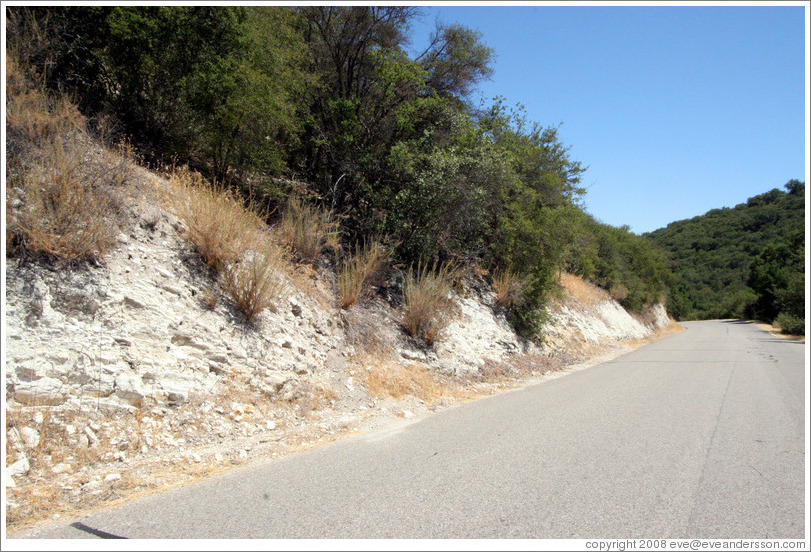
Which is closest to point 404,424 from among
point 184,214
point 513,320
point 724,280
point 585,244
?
point 184,214

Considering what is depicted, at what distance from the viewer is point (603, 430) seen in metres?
6.02

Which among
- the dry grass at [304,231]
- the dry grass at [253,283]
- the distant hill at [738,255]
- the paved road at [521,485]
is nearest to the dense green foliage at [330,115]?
the dry grass at [304,231]

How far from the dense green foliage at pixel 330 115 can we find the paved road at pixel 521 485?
6063mm

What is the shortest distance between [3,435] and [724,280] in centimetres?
9246

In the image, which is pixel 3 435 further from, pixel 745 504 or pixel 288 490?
pixel 745 504

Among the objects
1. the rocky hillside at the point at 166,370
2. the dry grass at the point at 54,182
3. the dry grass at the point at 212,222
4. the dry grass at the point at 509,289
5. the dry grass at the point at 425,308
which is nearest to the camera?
the rocky hillside at the point at 166,370

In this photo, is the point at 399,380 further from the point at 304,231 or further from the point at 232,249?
the point at 304,231

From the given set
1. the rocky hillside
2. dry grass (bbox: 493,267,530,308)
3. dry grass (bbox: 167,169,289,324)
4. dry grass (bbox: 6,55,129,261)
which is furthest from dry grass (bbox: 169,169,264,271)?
dry grass (bbox: 493,267,530,308)

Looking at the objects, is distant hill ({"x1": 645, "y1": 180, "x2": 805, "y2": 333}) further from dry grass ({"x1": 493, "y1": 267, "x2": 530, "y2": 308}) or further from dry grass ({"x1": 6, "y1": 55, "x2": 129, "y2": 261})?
Result: dry grass ({"x1": 6, "y1": 55, "x2": 129, "y2": 261})

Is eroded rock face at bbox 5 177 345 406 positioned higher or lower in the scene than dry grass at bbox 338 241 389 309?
lower

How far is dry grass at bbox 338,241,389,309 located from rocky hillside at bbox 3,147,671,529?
0.74 feet

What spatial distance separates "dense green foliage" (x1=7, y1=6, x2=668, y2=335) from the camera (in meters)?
9.30

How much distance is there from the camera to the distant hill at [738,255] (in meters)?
51.7

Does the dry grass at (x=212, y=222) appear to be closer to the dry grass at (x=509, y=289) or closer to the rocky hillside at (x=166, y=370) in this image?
the rocky hillside at (x=166, y=370)
